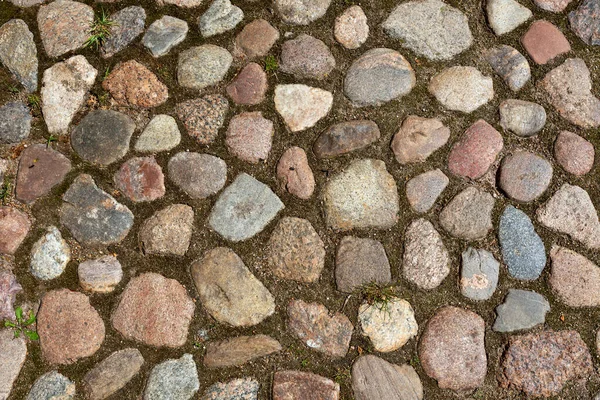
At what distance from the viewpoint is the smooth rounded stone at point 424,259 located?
233 cm

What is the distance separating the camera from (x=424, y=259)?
2336mm

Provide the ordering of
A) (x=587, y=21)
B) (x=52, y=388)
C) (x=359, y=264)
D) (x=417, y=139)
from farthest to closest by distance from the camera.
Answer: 1. (x=587, y=21)
2. (x=417, y=139)
3. (x=359, y=264)
4. (x=52, y=388)

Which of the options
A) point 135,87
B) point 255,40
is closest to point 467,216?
point 255,40

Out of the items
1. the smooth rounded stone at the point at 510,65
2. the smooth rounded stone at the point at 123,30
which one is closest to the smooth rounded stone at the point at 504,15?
the smooth rounded stone at the point at 510,65

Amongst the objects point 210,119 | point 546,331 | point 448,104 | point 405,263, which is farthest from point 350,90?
point 546,331

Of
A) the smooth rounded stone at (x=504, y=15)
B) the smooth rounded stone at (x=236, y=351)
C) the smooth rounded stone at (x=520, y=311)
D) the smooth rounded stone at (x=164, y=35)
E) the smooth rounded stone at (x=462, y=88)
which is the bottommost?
the smooth rounded stone at (x=236, y=351)

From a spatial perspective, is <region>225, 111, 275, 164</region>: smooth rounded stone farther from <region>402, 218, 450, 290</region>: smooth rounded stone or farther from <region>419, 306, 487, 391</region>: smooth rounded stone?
<region>419, 306, 487, 391</region>: smooth rounded stone

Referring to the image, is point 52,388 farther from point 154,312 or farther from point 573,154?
point 573,154

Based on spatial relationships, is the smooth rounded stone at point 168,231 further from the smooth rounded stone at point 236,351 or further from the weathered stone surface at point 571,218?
the weathered stone surface at point 571,218

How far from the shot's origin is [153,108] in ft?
7.89

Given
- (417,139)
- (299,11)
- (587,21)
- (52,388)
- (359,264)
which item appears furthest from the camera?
(587,21)

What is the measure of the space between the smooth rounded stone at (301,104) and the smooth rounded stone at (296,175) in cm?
12

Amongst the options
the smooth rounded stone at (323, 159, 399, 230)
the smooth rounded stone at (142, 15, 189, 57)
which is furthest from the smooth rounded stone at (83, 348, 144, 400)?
the smooth rounded stone at (142, 15, 189, 57)

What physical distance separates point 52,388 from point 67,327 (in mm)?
218
